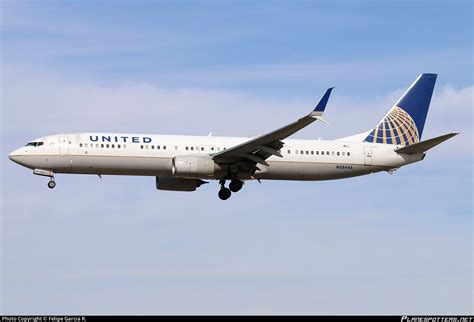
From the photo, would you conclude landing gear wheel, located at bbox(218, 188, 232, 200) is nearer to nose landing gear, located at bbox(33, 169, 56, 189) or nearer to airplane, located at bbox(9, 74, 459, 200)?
airplane, located at bbox(9, 74, 459, 200)

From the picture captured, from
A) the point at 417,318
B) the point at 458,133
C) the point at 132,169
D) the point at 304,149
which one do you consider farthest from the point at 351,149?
the point at 417,318

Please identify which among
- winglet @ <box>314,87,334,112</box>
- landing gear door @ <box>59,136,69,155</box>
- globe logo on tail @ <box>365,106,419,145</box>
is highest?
globe logo on tail @ <box>365,106,419,145</box>

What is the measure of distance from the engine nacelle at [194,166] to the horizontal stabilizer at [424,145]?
11.1 metres

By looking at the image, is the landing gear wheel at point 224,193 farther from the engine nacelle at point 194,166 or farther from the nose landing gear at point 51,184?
the nose landing gear at point 51,184

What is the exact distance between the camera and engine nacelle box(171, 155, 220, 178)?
53812 mm

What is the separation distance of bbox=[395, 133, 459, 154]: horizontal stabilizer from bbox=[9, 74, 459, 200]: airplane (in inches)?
0.4

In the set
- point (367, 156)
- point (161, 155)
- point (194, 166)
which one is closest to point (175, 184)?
point (161, 155)

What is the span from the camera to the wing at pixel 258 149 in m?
52.0

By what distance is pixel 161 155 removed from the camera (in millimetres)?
54562

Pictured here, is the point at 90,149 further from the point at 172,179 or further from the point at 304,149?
the point at 304,149

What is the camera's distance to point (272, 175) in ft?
186

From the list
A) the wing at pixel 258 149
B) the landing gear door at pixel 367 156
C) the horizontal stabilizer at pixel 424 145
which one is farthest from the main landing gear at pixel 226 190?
the horizontal stabilizer at pixel 424 145

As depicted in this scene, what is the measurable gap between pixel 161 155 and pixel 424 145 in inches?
568

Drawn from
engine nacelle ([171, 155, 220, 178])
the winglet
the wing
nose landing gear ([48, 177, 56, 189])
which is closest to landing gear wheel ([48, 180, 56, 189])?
nose landing gear ([48, 177, 56, 189])
